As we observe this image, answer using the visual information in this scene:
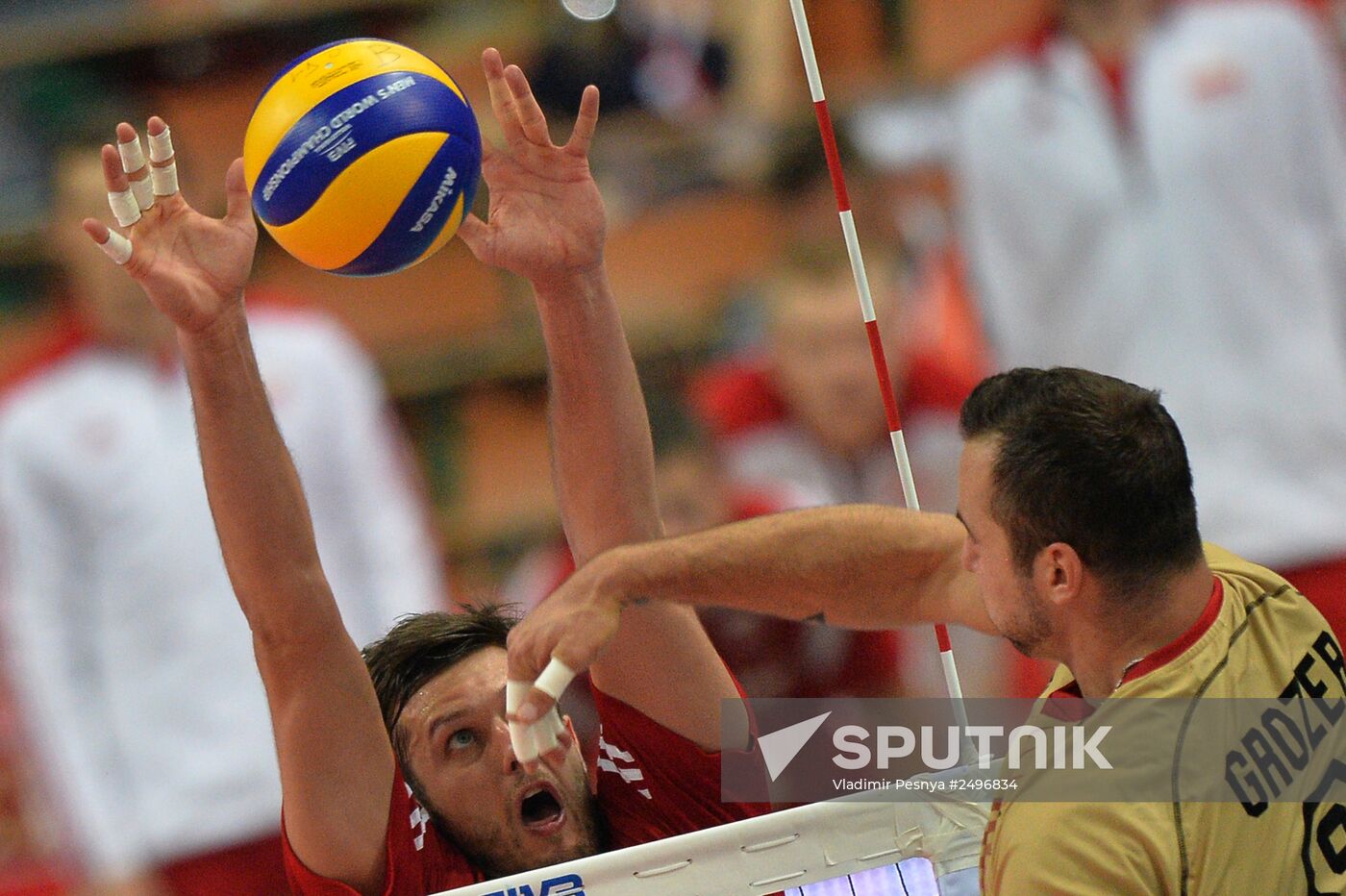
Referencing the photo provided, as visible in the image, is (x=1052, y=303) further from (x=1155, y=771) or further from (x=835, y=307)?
(x=1155, y=771)

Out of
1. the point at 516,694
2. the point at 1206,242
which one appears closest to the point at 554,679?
the point at 516,694

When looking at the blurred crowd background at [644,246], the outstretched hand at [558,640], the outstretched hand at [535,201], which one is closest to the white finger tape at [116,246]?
the outstretched hand at [535,201]

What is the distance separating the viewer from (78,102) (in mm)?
7414

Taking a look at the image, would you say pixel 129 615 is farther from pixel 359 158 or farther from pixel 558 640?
pixel 558 640

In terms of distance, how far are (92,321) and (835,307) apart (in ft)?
8.83

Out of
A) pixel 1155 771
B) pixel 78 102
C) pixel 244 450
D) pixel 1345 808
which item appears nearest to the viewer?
pixel 1155 771

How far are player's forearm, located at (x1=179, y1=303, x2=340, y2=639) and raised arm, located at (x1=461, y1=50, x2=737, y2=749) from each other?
586 millimetres

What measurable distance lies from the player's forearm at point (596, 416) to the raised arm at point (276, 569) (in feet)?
1.87

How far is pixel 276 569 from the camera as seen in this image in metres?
2.90

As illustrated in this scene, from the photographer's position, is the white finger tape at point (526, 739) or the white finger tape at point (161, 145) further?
the white finger tape at point (161, 145)

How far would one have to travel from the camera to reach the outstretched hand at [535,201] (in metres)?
3.24

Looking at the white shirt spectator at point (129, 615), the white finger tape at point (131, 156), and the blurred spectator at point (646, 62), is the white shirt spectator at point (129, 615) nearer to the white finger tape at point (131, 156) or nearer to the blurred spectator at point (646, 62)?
the blurred spectator at point (646, 62)

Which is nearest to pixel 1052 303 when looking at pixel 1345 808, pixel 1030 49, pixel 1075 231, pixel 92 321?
pixel 1075 231

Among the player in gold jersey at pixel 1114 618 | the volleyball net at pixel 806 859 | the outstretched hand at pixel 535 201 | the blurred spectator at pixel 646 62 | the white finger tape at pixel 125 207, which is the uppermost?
the blurred spectator at pixel 646 62
